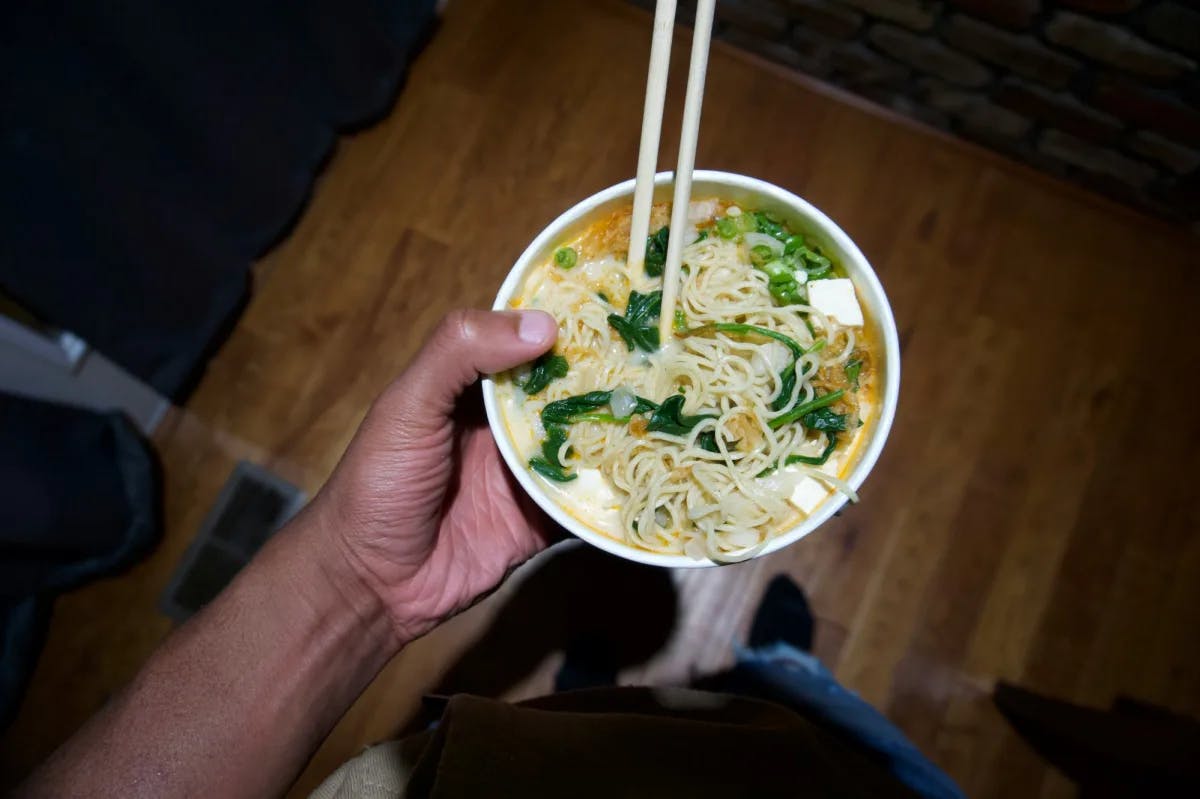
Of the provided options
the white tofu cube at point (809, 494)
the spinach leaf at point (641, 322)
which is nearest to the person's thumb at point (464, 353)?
the spinach leaf at point (641, 322)

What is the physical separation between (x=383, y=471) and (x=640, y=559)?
51 cm

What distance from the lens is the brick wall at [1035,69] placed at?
1808 mm

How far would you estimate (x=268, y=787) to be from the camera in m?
1.31

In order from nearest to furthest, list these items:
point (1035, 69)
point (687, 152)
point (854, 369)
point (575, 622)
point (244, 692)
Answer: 1. point (687, 152)
2. point (854, 369)
3. point (244, 692)
4. point (1035, 69)
5. point (575, 622)

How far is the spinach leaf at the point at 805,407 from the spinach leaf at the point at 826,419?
A: 1 cm

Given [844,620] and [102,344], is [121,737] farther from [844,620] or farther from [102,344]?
[844,620]

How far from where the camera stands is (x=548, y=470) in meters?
1.13

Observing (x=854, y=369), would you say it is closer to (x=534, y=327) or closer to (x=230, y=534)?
(x=534, y=327)

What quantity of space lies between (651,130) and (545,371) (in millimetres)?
379

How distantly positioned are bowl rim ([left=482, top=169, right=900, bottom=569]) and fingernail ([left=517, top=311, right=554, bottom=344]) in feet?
0.19

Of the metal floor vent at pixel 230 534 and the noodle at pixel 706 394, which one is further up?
the noodle at pixel 706 394

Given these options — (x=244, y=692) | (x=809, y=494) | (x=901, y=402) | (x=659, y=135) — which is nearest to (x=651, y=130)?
(x=659, y=135)

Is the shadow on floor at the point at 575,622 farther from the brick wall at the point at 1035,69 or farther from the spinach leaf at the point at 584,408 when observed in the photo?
the brick wall at the point at 1035,69

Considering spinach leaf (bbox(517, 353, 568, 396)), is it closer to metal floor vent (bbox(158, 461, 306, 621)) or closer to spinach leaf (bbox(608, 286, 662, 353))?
spinach leaf (bbox(608, 286, 662, 353))
